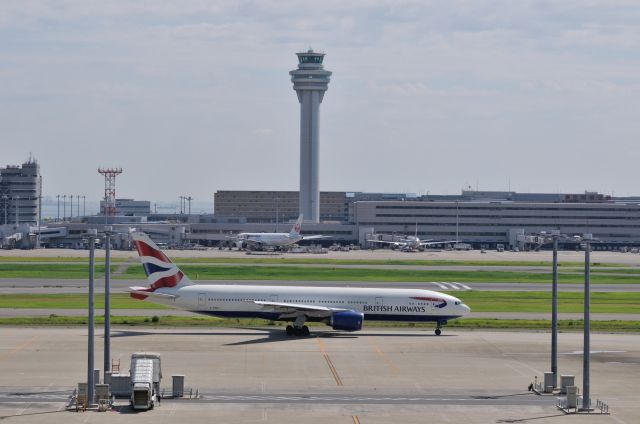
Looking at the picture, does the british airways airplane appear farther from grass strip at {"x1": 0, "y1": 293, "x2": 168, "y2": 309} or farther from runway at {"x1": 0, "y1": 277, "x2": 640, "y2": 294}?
runway at {"x1": 0, "y1": 277, "x2": 640, "y2": 294}

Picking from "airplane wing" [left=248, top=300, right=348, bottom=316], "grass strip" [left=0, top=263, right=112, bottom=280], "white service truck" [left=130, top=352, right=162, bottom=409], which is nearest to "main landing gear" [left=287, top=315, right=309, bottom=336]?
"airplane wing" [left=248, top=300, right=348, bottom=316]

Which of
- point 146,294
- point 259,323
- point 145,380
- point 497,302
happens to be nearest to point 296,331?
point 259,323

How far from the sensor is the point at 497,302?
10162 cm

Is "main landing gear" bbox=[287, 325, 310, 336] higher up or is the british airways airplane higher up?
the british airways airplane

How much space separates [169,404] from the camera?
49.8 metres

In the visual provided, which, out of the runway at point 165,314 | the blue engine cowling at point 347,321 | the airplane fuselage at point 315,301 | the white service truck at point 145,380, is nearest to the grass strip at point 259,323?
the runway at point 165,314

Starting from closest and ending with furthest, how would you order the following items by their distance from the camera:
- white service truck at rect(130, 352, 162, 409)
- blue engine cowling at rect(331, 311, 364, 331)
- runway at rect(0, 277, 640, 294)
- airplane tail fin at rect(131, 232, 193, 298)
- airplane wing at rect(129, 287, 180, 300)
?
white service truck at rect(130, 352, 162, 409) < blue engine cowling at rect(331, 311, 364, 331) < airplane wing at rect(129, 287, 180, 300) < airplane tail fin at rect(131, 232, 193, 298) < runway at rect(0, 277, 640, 294)

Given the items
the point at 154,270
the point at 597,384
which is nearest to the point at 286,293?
the point at 154,270

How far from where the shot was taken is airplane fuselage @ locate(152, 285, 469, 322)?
252ft

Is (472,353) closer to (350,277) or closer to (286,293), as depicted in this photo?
(286,293)

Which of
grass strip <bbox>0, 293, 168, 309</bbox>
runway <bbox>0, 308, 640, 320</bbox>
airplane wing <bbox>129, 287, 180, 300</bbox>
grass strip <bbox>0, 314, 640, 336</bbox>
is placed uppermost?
airplane wing <bbox>129, 287, 180, 300</bbox>

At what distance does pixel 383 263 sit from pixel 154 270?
88952 mm

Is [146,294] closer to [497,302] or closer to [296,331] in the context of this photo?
[296,331]

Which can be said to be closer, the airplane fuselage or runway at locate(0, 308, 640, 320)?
the airplane fuselage
